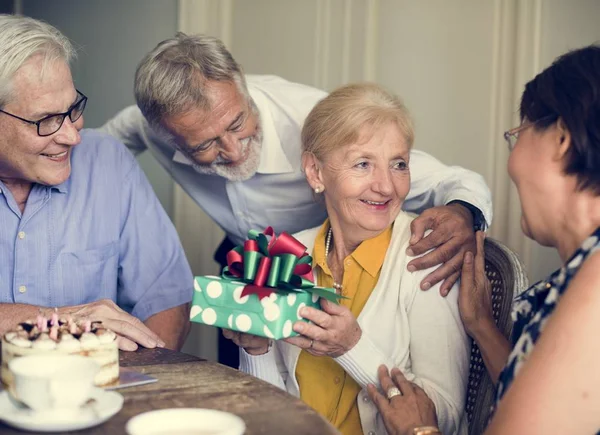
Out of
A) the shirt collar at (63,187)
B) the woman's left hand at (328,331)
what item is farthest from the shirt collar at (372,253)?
the shirt collar at (63,187)

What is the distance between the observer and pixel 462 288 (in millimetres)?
2113

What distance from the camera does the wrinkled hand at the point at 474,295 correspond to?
2.08 meters

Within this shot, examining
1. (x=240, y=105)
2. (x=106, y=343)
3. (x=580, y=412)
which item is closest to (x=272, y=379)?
(x=106, y=343)

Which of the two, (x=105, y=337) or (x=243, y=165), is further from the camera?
(x=243, y=165)

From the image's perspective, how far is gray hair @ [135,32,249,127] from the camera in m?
2.56

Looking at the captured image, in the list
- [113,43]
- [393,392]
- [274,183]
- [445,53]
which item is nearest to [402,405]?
[393,392]

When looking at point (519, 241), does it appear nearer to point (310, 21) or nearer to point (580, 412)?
point (310, 21)

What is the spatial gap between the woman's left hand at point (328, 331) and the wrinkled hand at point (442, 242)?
0.82 feet

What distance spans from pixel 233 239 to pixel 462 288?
122 cm

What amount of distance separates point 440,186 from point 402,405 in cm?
82

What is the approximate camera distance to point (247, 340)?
2104mm

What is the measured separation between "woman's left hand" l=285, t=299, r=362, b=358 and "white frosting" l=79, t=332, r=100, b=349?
491 millimetres

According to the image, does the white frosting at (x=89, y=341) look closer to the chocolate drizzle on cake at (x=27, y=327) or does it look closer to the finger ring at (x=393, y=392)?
the chocolate drizzle on cake at (x=27, y=327)

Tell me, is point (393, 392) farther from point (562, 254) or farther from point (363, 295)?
point (562, 254)
